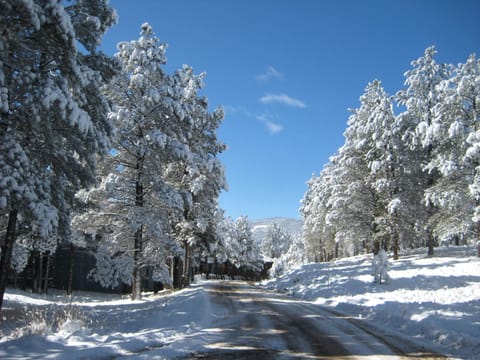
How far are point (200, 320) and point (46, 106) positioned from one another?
294 inches

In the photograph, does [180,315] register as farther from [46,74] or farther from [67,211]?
[46,74]

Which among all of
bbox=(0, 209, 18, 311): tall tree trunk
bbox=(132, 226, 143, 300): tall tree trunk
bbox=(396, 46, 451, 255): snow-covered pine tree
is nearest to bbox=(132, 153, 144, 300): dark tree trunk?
bbox=(132, 226, 143, 300): tall tree trunk

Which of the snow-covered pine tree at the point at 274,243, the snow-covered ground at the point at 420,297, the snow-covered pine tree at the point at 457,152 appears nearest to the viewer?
the snow-covered ground at the point at 420,297

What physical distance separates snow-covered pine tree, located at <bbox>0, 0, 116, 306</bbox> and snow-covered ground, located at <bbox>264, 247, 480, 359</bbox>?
9898 millimetres

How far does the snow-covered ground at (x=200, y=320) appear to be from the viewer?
757cm

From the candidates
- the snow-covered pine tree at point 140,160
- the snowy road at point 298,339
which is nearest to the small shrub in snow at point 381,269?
the snowy road at point 298,339

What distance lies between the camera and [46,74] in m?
10.2

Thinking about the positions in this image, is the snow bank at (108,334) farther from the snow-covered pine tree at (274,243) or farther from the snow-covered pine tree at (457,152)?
the snow-covered pine tree at (274,243)

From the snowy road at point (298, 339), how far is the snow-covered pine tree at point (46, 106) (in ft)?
16.4

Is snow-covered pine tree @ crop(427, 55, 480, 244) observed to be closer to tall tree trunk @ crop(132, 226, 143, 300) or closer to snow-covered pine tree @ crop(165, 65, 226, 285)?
snow-covered pine tree @ crop(165, 65, 226, 285)

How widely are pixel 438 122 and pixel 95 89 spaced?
21487 mm

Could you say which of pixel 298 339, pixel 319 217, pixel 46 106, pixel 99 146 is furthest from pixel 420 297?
pixel 319 217

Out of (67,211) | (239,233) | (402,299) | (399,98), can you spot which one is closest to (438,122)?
(399,98)

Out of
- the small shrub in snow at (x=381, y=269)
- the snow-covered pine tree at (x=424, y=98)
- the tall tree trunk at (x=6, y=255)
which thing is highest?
the snow-covered pine tree at (x=424, y=98)
